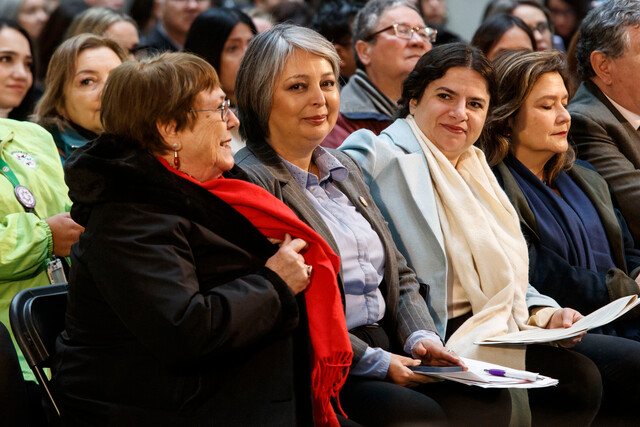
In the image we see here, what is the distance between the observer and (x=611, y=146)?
3746mm

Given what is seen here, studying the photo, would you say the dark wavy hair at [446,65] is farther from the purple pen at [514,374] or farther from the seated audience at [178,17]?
the seated audience at [178,17]

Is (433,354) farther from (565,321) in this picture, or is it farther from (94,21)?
(94,21)

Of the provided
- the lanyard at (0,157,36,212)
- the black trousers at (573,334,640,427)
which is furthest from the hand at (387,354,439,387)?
the lanyard at (0,157,36,212)

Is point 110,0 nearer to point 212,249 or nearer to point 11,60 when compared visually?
point 11,60

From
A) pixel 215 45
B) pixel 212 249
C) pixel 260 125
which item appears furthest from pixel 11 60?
pixel 212 249

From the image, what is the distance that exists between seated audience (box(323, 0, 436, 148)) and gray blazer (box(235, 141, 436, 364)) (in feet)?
4.38

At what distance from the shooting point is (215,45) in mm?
4473

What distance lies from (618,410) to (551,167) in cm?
104

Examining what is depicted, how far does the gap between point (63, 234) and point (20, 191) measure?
257mm

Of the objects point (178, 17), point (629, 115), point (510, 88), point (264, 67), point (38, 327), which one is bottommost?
point (178, 17)

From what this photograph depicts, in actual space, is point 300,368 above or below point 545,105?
Result: below

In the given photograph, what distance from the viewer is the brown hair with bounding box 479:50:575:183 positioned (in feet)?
11.2

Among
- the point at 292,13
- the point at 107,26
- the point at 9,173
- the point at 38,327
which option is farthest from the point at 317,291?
the point at 292,13

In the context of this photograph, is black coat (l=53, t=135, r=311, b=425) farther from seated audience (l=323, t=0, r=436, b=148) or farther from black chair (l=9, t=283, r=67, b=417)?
seated audience (l=323, t=0, r=436, b=148)
